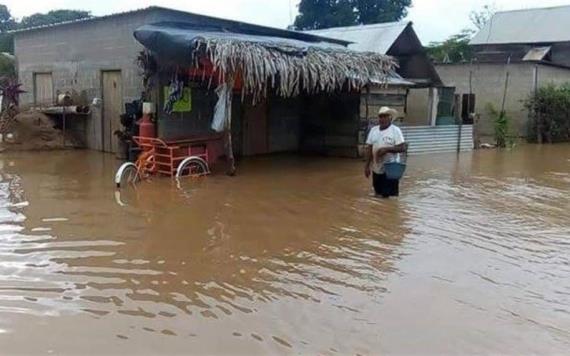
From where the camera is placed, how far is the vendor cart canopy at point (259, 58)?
1042 centimetres

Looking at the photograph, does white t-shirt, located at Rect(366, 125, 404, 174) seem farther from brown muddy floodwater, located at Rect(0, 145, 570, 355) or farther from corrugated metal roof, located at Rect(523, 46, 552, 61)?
corrugated metal roof, located at Rect(523, 46, 552, 61)

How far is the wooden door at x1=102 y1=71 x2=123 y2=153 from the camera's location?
550 inches

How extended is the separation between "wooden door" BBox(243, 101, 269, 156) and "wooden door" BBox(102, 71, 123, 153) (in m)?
3.05

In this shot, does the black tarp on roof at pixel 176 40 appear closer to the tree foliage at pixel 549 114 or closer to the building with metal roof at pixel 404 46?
the building with metal roof at pixel 404 46

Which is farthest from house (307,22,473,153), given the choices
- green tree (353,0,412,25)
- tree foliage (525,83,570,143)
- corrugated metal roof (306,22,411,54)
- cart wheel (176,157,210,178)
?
green tree (353,0,412,25)

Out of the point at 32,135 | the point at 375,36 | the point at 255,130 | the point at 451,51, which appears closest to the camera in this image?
the point at 32,135

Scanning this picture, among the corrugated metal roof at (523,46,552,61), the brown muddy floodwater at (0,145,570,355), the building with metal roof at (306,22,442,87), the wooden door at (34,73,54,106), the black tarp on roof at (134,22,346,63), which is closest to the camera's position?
the brown muddy floodwater at (0,145,570,355)

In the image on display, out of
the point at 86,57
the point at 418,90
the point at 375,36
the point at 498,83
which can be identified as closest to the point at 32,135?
the point at 86,57

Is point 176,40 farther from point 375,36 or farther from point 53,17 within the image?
point 53,17

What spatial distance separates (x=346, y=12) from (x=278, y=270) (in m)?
37.9

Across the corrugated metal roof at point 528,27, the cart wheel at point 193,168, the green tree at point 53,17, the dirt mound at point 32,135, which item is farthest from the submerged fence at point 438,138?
the green tree at point 53,17

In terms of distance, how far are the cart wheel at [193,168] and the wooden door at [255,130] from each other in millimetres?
3664

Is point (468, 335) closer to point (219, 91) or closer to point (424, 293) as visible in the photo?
point (424, 293)

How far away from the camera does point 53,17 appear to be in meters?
42.7
